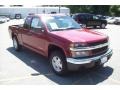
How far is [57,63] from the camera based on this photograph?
5.56m

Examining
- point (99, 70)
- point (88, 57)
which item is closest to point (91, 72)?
point (99, 70)

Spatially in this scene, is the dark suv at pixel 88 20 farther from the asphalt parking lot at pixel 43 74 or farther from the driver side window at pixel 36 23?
the driver side window at pixel 36 23

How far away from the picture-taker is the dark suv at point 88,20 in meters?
20.6

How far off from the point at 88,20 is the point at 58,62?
15840 millimetres

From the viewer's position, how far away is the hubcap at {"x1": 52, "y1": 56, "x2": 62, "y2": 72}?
5481 mm

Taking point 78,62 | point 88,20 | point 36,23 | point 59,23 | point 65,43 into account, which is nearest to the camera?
point 78,62

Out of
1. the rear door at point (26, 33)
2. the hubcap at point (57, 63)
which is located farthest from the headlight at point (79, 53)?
the rear door at point (26, 33)

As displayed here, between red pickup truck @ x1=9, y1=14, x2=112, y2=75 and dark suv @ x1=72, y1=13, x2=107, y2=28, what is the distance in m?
13.7

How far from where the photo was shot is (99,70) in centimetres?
599

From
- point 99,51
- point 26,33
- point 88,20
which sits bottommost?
point 88,20

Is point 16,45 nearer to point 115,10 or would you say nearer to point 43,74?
point 43,74

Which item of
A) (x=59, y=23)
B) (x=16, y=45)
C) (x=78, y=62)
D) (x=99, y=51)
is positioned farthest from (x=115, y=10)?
(x=78, y=62)
